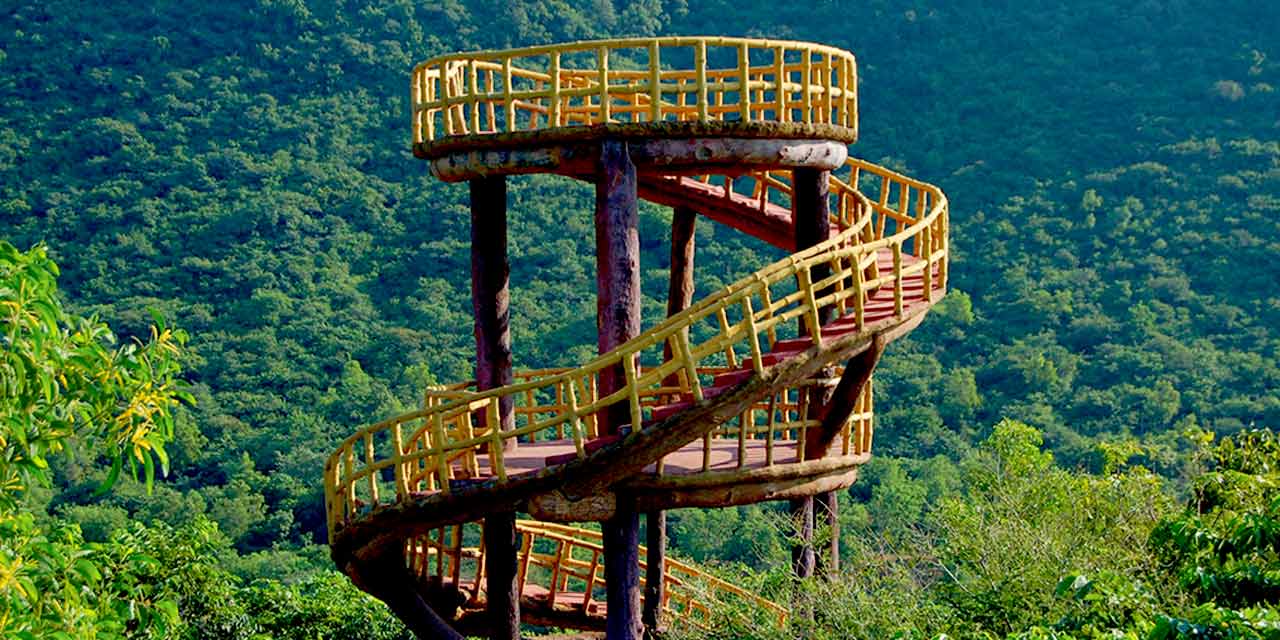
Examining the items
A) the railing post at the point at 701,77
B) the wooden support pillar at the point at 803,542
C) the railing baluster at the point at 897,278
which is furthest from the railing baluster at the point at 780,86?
the wooden support pillar at the point at 803,542

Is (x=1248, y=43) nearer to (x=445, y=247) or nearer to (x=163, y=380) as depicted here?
(x=445, y=247)

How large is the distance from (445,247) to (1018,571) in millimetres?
38709

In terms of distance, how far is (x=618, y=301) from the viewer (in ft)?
55.5

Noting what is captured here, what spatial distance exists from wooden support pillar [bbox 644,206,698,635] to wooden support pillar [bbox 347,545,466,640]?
2863 mm

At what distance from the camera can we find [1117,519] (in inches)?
745

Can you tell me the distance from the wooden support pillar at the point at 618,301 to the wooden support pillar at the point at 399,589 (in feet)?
9.85

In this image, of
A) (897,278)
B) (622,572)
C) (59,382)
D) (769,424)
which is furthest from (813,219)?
(59,382)

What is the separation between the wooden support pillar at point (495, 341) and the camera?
1878 cm

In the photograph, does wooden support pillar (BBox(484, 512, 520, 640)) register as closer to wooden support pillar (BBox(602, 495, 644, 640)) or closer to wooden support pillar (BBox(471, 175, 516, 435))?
wooden support pillar (BBox(471, 175, 516, 435))

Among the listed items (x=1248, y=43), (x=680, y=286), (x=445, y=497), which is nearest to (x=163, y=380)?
(x=445, y=497)

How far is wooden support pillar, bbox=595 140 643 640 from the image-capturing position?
16.8 meters

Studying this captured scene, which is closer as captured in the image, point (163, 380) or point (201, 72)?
point (163, 380)

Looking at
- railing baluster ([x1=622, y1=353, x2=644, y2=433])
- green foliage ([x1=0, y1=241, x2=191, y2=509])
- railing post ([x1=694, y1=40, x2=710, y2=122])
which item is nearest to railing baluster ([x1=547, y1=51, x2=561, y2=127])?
railing post ([x1=694, y1=40, x2=710, y2=122])

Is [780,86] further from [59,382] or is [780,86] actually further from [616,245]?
[59,382]
